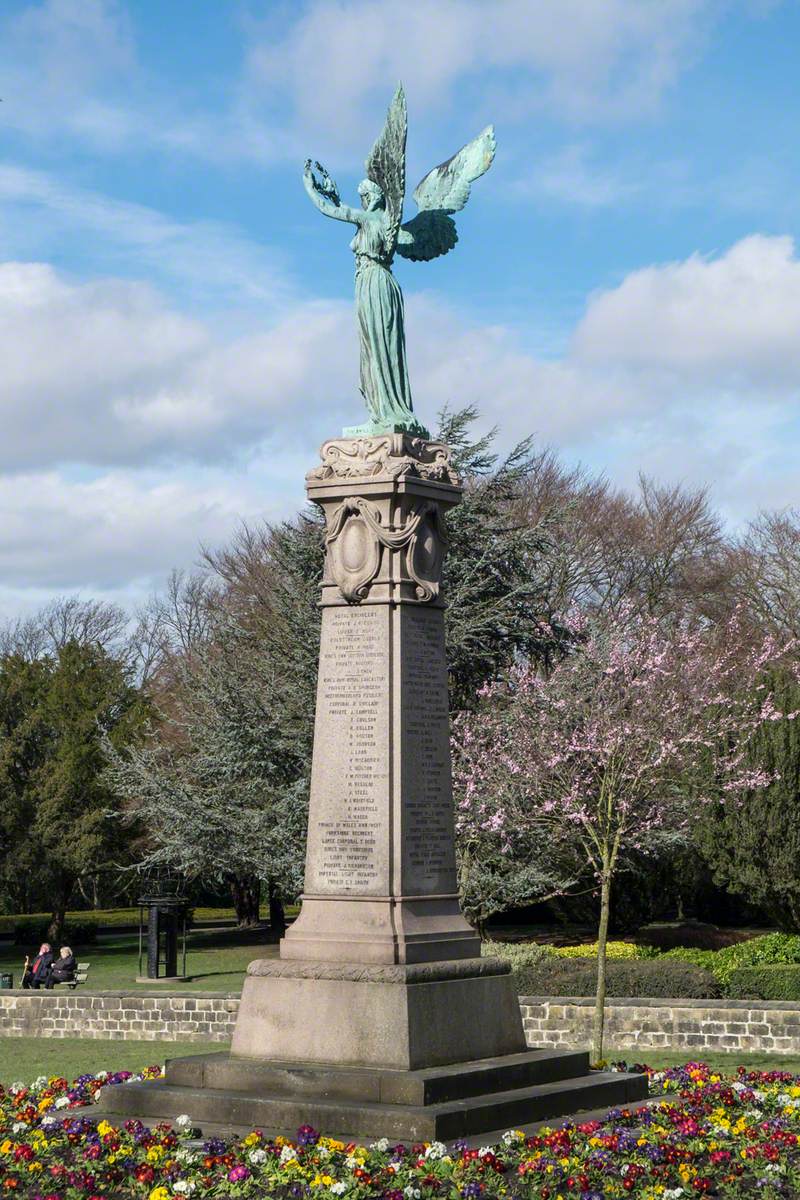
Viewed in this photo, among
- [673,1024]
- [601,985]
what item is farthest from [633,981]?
[601,985]

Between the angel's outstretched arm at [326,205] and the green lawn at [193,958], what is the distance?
15.5 m

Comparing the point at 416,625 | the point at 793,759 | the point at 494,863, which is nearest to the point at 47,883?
the point at 494,863

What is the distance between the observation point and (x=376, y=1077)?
10.2 metres

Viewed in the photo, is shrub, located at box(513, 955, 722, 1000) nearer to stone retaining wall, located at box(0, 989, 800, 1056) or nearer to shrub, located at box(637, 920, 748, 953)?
stone retaining wall, located at box(0, 989, 800, 1056)

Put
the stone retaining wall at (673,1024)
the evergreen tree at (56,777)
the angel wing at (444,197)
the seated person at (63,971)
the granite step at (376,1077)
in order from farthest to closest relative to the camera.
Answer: the evergreen tree at (56,777), the seated person at (63,971), the stone retaining wall at (673,1024), the angel wing at (444,197), the granite step at (376,1077)

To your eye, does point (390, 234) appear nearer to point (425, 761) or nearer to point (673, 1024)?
point (425, 761)

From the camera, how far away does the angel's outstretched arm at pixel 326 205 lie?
1292 cm

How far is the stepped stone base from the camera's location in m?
9.90

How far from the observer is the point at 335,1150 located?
30.2ft

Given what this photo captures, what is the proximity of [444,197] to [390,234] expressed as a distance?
0.82 meters

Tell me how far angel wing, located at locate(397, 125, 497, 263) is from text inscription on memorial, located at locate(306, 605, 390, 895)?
345 centimetres

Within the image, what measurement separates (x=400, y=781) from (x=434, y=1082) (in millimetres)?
2230

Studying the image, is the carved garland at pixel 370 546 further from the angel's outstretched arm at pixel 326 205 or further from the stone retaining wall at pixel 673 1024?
the stone retaining wall at pixel 673 1024

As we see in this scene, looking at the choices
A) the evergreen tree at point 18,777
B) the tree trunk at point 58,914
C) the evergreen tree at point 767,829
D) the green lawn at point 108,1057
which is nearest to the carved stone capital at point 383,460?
the green lawn at point 108,1057
